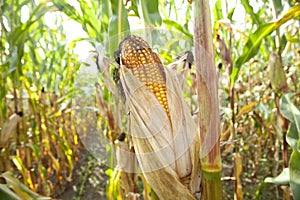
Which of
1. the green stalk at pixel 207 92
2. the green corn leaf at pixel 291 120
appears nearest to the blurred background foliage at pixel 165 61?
the green corn leaf at pixel 291 120

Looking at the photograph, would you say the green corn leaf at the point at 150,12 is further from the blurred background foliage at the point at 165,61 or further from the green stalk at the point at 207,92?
the green stalk at the point at 207,92

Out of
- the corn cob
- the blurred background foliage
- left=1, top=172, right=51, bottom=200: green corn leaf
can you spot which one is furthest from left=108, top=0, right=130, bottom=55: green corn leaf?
left=1, top=172, right=51, bottom=200: green corn leaf

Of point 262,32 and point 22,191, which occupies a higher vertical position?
point 262,32

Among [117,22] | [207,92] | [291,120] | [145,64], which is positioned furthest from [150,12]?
[291,120]

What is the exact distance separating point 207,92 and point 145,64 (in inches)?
6.0

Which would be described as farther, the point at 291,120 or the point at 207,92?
the point at 291,120

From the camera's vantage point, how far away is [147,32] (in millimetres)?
745

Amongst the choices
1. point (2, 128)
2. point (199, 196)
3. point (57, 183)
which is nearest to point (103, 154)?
point (2, 128)

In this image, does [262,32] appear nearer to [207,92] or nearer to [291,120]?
[291,120]

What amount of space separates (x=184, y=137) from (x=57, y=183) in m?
2.30

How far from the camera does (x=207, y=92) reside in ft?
1.86

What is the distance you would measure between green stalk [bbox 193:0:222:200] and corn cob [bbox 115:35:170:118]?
3.9 inches

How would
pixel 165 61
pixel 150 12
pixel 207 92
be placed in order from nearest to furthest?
1. pixel 207 92
2. pixel 150 12
3. pixel 165 61

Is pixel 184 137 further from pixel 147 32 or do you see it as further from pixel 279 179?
pixel 279 179
